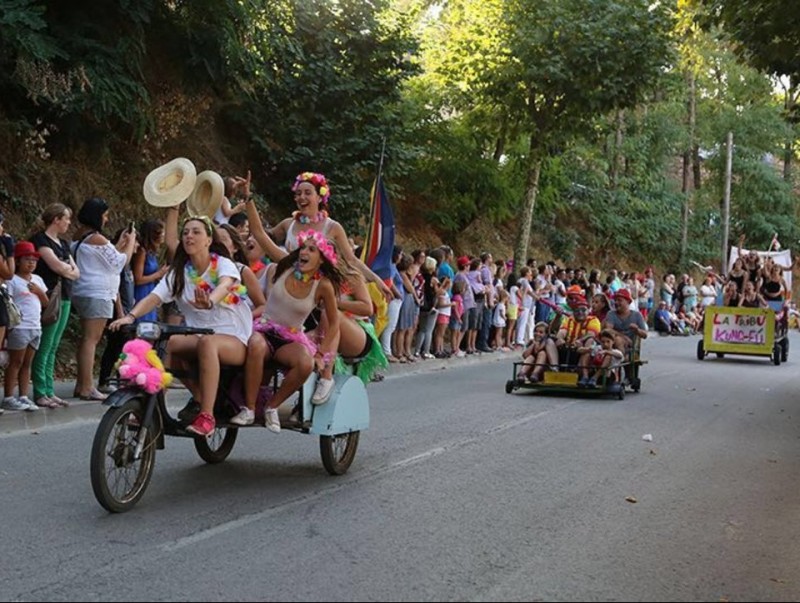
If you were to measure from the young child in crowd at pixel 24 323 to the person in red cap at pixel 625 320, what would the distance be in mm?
8608

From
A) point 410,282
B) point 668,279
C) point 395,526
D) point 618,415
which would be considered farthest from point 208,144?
point 668,279

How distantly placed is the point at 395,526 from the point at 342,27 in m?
16.1

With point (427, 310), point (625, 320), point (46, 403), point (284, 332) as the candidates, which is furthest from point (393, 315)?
point (284, 332)

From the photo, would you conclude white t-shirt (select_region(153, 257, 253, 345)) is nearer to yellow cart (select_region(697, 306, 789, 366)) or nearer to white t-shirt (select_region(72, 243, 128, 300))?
white t-shirt (select_region(72, 243, 128, 300))

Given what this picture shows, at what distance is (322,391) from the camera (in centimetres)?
797

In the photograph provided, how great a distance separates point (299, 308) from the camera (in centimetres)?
796

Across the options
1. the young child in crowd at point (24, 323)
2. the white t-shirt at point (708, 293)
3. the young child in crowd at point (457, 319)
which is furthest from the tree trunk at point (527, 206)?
the young child in crowd at point (24, 323)

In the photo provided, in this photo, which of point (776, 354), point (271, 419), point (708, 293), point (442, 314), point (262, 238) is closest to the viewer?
point (271, 419)

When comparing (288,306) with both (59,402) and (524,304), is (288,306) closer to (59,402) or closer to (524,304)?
(59,402)

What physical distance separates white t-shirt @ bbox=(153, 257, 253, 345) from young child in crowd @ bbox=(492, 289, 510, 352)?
52.3 feet

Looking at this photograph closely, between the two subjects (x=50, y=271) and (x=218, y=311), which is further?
(x=50, y=271)

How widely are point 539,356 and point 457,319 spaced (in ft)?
18.7

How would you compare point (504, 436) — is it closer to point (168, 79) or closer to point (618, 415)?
point (618, 415)

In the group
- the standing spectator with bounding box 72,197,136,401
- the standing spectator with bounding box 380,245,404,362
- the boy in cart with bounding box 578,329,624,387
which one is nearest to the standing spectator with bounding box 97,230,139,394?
the standing spectator with bounding box 72,197,136,401
